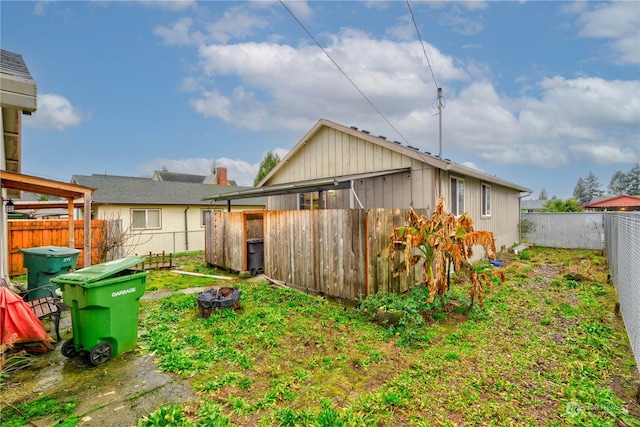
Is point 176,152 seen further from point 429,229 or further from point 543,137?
point 543,137

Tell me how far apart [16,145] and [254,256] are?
6.95 m

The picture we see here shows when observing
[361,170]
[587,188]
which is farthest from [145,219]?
[587,188]

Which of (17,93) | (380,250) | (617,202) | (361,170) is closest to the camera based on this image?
(17,93)

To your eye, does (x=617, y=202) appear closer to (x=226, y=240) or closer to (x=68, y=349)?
(x=226, y=240)

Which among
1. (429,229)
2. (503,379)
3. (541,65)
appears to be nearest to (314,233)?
(429,229)

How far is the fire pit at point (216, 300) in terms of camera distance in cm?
538

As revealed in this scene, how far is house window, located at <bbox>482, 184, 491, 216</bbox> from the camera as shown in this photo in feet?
35.6

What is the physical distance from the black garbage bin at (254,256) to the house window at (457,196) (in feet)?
20.1

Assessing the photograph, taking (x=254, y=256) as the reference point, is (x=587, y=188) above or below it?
above

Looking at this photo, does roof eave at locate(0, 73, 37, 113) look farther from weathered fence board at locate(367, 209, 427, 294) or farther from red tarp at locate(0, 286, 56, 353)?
weathered fence board at locate(367, 209, 427, 294)

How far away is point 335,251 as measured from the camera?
618 cm

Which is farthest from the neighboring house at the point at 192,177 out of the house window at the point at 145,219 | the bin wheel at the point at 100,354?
the bin wheel at the point at 100,354

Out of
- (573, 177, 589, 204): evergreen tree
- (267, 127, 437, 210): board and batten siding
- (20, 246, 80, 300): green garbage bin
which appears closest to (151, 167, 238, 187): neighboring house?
(267, 127, 437, 210): board and batten siding

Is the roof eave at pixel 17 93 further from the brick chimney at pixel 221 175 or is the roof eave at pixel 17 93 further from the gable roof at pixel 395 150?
the brick chimney at pixel 221 175
